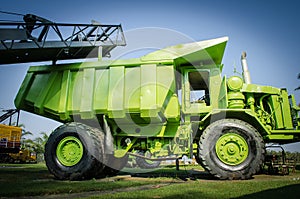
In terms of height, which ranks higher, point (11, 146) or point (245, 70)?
point (245, 70)

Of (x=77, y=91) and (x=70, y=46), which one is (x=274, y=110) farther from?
(x=70, y=46)

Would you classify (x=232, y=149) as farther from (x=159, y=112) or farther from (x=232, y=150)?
(x=159, y=112)

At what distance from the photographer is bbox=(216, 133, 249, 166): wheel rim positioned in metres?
6.31

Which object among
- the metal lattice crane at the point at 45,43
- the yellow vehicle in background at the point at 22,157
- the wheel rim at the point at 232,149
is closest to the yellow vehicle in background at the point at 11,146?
the yellow vehicle in background at the point at 22,157

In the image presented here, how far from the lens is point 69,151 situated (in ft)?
23.9

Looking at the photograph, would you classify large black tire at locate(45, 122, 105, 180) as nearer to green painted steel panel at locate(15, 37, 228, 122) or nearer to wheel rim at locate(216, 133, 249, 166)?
green painted steel panel at locate(15, 37, 228, 122)

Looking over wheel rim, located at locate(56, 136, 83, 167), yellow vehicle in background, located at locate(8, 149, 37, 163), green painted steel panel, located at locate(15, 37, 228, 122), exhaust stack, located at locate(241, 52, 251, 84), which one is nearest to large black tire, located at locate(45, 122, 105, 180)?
wheel rim, located at locate(56, 136, 83, 167)

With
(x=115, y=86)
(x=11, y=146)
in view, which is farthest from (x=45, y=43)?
(x=11, y=146)

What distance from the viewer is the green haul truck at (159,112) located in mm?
6691

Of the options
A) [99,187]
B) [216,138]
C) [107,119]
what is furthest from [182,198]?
[107,119]

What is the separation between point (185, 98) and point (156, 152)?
1840 mm

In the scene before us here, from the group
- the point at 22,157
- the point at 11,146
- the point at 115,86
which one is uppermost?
the point at 115,86

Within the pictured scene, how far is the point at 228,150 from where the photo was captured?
21.0 feet

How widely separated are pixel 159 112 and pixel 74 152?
107 inches
